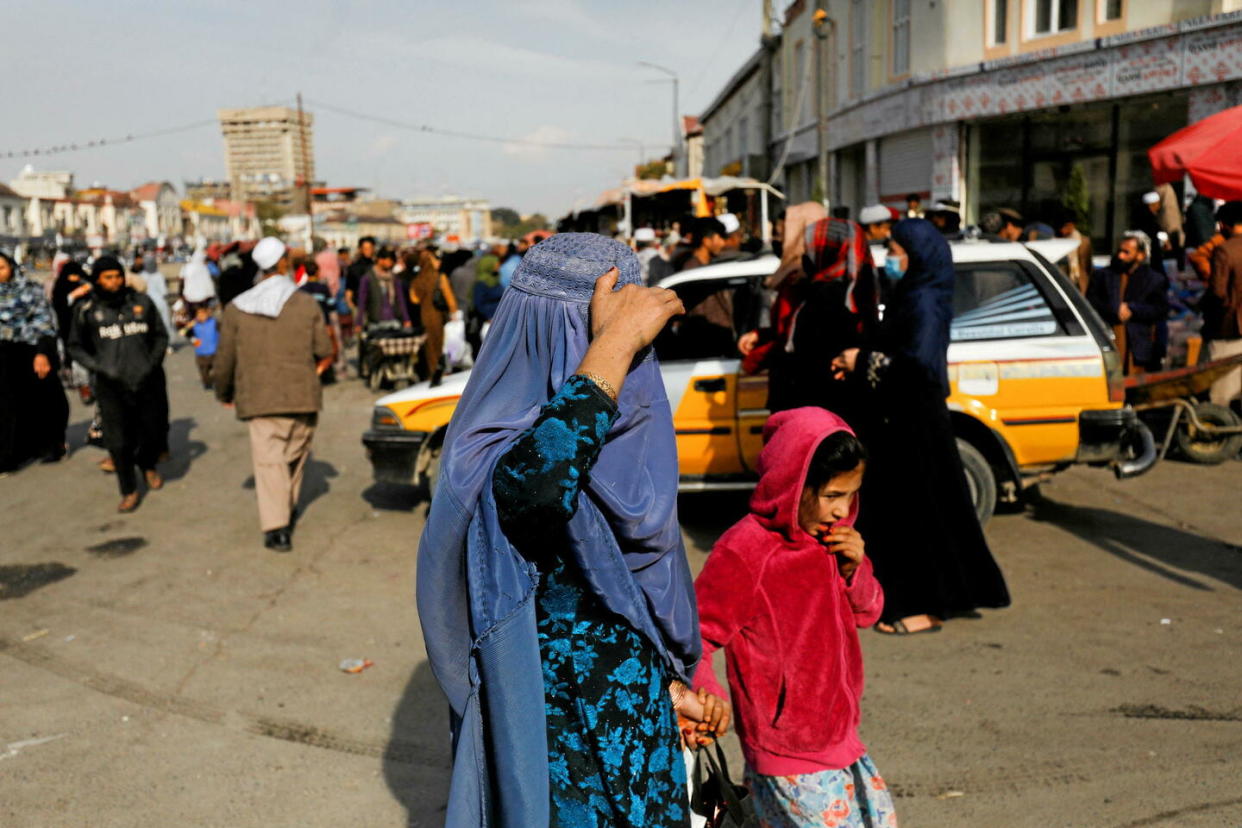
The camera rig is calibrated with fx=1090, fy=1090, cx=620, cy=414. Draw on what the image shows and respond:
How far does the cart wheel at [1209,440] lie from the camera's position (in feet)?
28.3

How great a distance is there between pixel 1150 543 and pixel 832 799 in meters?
4.98

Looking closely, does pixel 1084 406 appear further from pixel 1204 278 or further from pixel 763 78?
pixel 763 78

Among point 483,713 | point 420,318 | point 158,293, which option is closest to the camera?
point 483,713

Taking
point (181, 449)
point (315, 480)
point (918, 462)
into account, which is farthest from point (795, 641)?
point (181, 449)

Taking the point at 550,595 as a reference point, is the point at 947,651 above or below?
below

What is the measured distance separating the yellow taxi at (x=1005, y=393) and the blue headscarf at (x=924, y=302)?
1235 mm

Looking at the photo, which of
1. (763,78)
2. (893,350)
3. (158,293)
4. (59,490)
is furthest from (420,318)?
(763,78)

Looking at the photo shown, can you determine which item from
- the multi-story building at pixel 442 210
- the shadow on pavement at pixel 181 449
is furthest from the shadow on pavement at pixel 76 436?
the multi-story building at pixel 442 210

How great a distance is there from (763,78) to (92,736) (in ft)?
114

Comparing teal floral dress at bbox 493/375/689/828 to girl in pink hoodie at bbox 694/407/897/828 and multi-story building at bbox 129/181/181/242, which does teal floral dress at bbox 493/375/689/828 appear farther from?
multi-story building at bbox 129/181/181/242

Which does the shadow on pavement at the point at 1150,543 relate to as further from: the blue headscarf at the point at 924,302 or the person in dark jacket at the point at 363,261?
the person in dark jacket at the point at 363,261

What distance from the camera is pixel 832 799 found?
104 inches

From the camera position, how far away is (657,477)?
83.4 inches

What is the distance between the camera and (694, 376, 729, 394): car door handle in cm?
686
